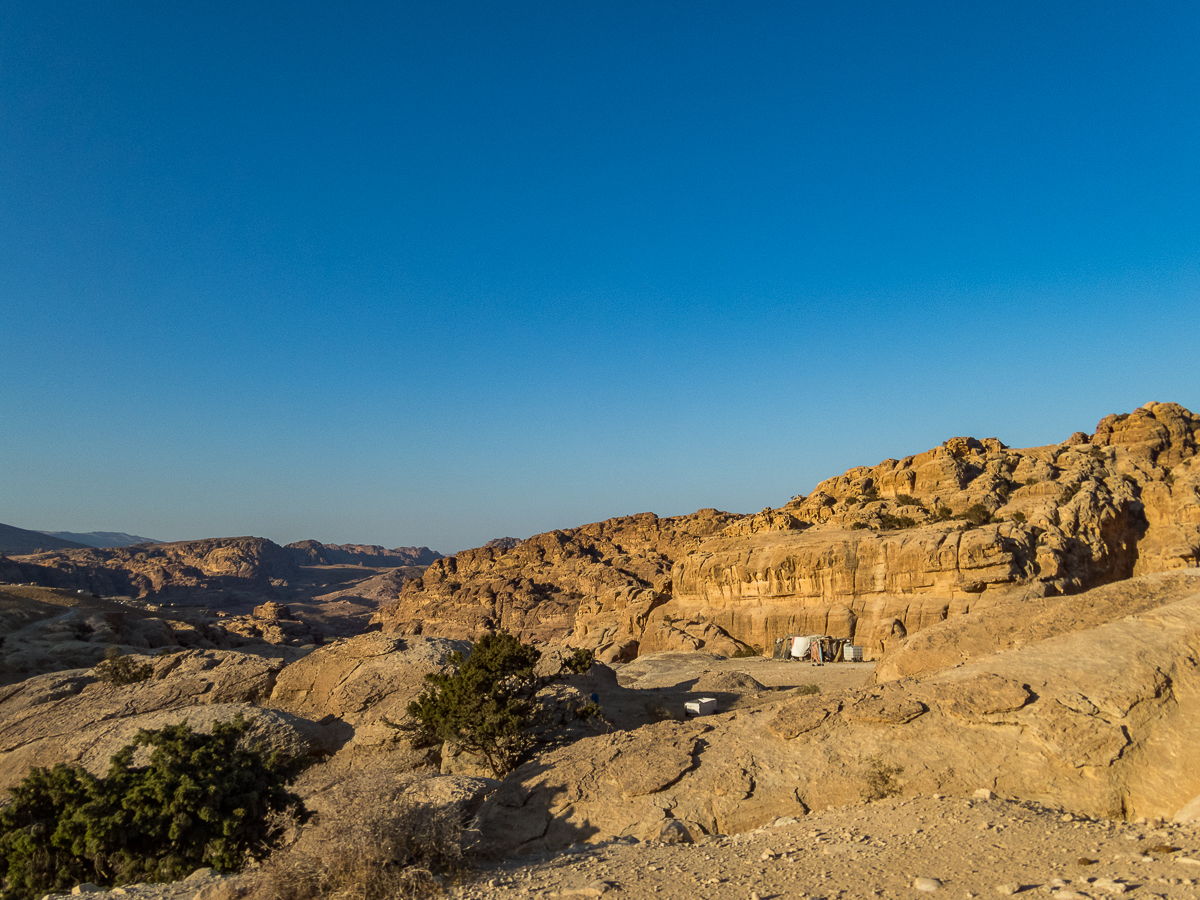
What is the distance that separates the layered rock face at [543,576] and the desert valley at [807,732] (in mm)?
39986

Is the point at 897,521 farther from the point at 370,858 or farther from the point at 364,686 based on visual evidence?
the point at 370,858

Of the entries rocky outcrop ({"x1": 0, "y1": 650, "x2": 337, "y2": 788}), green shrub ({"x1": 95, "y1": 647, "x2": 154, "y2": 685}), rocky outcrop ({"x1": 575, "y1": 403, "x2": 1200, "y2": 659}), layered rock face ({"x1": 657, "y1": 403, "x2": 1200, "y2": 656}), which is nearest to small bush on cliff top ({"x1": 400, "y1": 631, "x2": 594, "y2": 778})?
rocky outcrop ({"x1": 0, "y1": 650, "x2": 337, "y2": 788})

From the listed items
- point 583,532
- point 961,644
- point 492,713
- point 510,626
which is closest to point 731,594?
point 961,644

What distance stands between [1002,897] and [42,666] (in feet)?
147

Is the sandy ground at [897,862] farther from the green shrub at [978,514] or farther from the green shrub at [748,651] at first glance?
the green shrub at [978,514]

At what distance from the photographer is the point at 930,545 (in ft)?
107

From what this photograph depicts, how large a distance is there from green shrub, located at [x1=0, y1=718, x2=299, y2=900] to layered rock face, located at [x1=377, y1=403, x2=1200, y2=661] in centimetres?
2975

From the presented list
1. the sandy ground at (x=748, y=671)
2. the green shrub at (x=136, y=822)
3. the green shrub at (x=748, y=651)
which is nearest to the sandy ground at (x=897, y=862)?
the green shrub at (x=136, y=822)

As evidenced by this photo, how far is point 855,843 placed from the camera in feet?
25.1

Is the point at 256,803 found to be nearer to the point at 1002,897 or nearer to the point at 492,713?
the point at 492,713

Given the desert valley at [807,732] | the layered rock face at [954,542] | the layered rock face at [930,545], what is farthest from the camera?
the layered rock face at [930,545]

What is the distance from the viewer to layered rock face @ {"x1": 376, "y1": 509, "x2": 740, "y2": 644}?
7856 centimetres

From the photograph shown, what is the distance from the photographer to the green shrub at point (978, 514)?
125 feet

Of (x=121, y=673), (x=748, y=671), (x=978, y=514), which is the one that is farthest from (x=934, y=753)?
(x=978, y=514)
